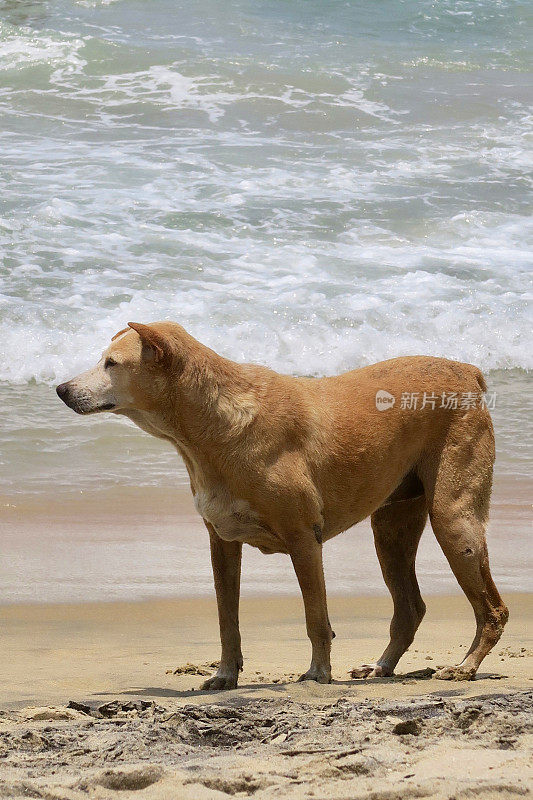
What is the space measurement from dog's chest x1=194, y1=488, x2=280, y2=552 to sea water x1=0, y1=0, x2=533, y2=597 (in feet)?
10.7

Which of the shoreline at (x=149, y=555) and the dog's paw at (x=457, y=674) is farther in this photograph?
the shoreline at (x=149, y=555)

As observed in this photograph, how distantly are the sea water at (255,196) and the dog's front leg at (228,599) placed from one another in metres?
3.01

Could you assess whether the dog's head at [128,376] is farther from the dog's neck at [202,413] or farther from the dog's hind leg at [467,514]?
the dog's hind leg at [467,514]

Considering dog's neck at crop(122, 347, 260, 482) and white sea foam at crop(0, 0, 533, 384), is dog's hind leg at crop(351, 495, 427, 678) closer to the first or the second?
dog's neck at crop(122, 347, 260, 482)

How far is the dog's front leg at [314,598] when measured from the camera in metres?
4.94

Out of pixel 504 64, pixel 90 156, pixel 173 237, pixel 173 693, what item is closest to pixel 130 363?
pixel 173 693

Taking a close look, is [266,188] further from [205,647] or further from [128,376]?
[128,376]

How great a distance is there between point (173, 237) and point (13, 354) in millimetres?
3529

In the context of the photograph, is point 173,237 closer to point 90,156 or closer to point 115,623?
point 90,156

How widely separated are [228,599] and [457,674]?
1.09 m

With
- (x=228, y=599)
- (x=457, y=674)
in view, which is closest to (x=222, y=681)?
(x=228, y=599)

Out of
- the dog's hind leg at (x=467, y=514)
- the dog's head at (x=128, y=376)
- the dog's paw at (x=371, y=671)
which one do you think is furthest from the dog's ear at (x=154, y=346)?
the dog's paw at (x=371, y=671)

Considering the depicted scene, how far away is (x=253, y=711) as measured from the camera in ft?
13.8

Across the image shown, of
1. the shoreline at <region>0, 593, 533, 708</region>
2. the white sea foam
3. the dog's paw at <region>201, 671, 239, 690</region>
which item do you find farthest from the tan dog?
the white sea foam
